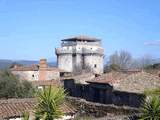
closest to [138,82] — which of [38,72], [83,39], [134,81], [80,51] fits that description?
[134,81]

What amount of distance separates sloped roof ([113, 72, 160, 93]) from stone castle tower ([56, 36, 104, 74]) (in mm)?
41527

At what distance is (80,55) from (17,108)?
5242 centimetres

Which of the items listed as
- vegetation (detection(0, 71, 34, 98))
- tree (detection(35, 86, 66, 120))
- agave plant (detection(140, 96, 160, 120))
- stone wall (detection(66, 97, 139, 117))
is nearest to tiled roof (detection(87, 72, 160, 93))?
stone wall (detection(66, 97, 139, 117))

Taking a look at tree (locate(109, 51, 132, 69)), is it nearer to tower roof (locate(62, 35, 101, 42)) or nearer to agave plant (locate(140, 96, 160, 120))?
tower roof (locate(62, 35, 101, 42))

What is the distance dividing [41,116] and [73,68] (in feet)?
192

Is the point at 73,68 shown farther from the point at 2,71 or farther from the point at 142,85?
the point at 142,85

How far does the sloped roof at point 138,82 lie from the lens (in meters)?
27.8

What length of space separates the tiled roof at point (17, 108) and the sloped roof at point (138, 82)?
8.45 metres

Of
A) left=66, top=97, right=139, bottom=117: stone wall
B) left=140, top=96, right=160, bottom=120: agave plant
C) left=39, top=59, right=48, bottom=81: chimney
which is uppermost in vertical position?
left=39, top=59, right=48, bottom=81: chimney

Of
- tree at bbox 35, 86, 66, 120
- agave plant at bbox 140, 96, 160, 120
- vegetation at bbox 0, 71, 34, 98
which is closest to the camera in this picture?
tree at bbox 35, 86, 66, 120

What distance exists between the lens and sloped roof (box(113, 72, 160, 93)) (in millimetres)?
27844

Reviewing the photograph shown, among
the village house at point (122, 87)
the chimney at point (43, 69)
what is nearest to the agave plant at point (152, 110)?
the village house at point (122, 87)

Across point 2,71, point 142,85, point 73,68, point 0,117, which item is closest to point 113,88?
point 142,85

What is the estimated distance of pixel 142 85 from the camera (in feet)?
93.4
